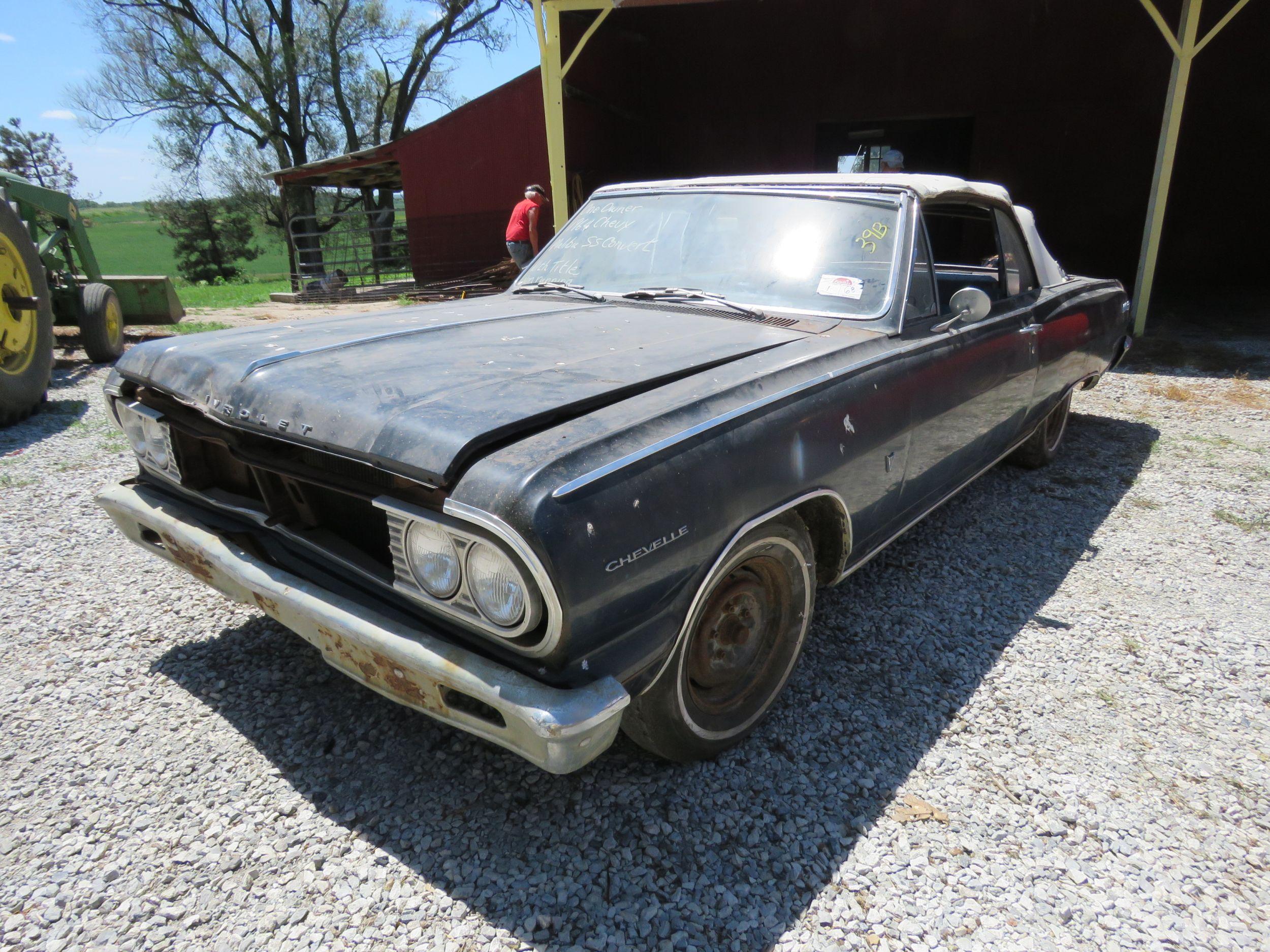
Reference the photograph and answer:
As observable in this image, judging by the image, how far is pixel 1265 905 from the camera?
1.78 metres

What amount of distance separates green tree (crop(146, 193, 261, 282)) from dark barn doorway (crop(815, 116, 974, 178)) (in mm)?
24197

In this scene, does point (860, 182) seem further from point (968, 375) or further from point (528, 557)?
point (528, 557)

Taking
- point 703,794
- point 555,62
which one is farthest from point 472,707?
point 555,62

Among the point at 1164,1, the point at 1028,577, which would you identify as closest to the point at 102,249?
the point at 1164,1

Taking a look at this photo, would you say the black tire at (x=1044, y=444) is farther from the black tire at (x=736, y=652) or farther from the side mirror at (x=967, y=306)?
the black tire at (x=736, y=652)

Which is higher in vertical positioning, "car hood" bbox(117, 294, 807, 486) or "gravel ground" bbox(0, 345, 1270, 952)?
"car hood" bbox(117, 294, 807, 486)

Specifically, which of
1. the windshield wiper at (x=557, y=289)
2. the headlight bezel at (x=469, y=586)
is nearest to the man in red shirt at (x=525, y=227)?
the windshield wiper at (x=557, y=289)

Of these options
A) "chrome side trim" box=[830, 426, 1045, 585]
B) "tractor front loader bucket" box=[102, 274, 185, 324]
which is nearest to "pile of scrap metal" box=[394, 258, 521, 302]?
"tractor front loader bucket" box=[102, 274, 185, 324]

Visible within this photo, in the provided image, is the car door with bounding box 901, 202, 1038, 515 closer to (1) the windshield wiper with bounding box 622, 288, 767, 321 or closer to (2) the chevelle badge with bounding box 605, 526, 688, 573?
(1) the windshield wiper with bounding box 622, 288, 767, 321

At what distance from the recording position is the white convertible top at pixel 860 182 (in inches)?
116

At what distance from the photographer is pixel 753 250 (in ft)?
9.55

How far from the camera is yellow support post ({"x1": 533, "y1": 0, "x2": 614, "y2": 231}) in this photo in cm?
793

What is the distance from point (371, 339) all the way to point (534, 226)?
26.8 ft

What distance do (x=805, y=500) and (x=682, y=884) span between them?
3.40 feet
